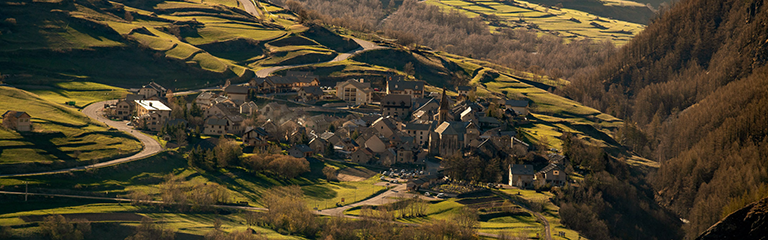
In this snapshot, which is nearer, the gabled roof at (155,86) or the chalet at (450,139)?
the chalet at (450,139)

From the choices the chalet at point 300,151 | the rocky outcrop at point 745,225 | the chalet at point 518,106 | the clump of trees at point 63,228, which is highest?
the rocky outcrop at point 745,225

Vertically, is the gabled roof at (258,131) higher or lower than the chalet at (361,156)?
higher

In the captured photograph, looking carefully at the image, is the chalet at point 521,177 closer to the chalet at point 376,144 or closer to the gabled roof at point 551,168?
the gabled roof at point 551,168

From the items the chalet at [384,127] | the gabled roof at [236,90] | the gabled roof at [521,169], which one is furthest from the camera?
the gabled roof at [236,90]

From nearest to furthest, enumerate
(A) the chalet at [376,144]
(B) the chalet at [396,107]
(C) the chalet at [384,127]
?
(A) the chalet at [376,144]
(C) the chalet at [384,127]
(B) the chalet at [396,107]

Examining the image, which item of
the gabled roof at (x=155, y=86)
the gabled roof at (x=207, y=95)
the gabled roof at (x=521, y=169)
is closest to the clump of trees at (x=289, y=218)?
the gabled roof at (x=521, y=169)

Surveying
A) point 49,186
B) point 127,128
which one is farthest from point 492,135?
point 49,186
